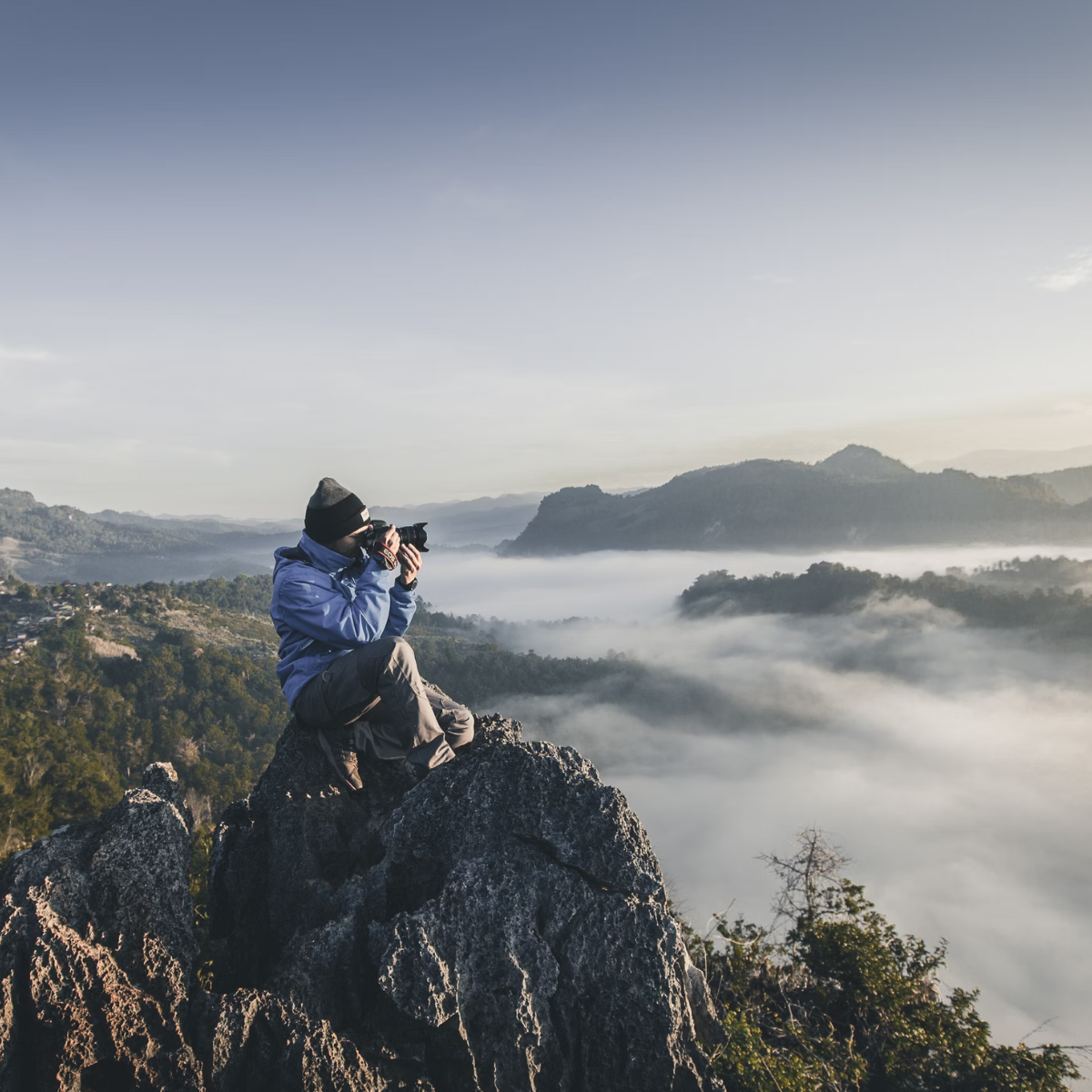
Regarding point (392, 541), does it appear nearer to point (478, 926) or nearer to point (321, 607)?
point (321, 607)

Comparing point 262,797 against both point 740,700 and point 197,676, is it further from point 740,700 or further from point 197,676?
point 740,700

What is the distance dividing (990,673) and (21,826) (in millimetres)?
212410

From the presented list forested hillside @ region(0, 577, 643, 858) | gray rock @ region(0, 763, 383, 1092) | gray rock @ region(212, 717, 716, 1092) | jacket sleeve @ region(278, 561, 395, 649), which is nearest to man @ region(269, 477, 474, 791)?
jacket sleeve @ region(278, 561, 395, 649)

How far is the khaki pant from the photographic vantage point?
17.9ft

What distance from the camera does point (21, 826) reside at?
27.2 metres

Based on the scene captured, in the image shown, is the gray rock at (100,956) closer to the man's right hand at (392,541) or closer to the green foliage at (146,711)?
the man's right hand at (392,541)

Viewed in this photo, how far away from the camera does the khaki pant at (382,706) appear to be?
545 centimetres

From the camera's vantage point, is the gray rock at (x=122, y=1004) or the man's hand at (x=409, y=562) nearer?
the gray rock at (x=122, y=1004)

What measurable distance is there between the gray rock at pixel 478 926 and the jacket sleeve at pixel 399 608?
141 cm

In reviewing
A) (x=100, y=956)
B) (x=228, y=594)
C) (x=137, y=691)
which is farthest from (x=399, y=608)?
(x=228, y=594)

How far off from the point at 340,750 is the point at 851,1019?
637 centimetres

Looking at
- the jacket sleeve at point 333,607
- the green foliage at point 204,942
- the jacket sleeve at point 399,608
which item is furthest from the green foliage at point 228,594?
the jacket sleeve at point 333,607

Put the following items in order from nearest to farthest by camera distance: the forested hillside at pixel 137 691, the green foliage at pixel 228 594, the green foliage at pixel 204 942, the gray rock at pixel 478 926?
the gray rock at pixel 478 926 → the green foliage at pixel 204 942 → the forested hillside at pixel 137 691 → the green foliage at pixel 228 594

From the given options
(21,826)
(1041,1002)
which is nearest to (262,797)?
(21,826)
